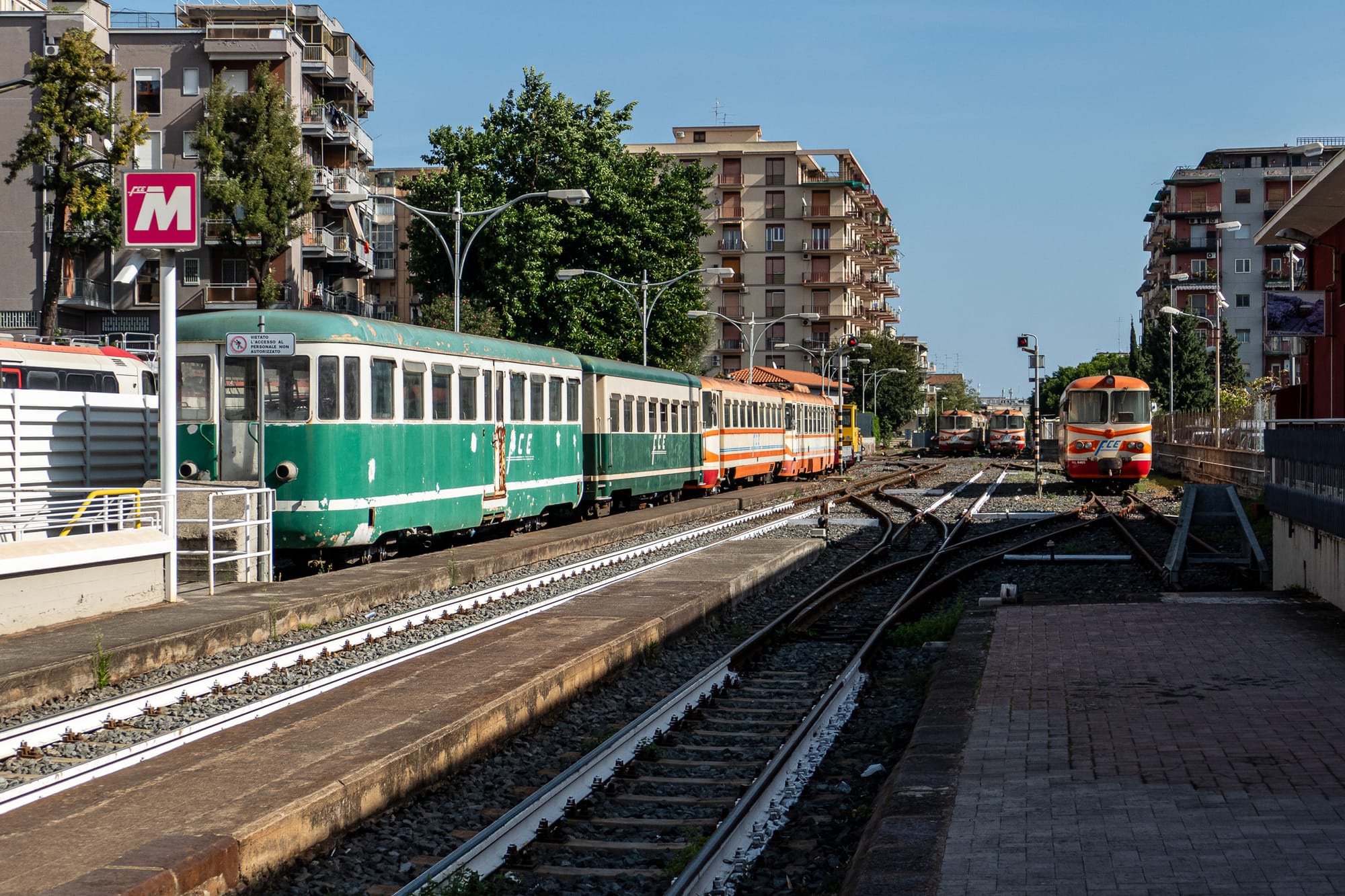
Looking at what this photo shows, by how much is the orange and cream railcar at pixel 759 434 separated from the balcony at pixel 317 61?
23431 millimetres

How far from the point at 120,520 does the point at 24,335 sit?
125 feet

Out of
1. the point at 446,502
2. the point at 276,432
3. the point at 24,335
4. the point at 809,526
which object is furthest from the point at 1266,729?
the point at 24,335

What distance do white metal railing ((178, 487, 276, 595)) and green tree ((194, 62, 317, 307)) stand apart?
107 ft

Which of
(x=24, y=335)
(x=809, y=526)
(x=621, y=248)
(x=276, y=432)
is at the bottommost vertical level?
(x=809, y=526)

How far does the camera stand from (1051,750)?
280 inches

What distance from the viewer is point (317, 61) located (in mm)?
56969

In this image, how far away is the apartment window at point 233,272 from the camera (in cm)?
5334

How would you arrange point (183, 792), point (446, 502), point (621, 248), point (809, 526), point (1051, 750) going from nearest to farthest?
point (183, 792) → point (1051, 750) → point (446, 502) → point (809, 526) → point (621, 248)

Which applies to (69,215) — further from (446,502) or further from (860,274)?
(860,274)

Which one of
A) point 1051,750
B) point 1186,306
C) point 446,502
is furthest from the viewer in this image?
point 1186,306

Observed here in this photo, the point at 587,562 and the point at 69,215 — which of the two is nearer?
the point at 587,562

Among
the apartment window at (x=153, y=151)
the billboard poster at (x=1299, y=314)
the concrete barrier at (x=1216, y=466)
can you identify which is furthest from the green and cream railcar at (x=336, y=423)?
the apartment window at (x=153, y=151)

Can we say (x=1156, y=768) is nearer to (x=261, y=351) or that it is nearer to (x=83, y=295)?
(x=261, y=351)

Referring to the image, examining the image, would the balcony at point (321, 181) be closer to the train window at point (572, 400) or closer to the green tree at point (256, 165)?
the green tree at point (256, 165)
